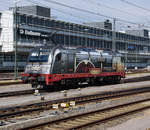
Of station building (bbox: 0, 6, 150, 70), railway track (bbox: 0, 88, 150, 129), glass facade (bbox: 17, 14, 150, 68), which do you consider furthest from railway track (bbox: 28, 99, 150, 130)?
glass facade (bbox: 17, 14, 150, 68)

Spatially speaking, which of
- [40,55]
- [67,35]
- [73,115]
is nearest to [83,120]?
[73,115]

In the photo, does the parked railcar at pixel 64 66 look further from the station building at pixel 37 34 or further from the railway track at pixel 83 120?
the station building at pixel 37 34

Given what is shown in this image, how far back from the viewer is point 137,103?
15.8 m

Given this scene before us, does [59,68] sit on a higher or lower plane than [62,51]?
lower

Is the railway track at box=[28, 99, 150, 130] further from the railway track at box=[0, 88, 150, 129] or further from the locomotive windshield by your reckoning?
the locomotive windshield

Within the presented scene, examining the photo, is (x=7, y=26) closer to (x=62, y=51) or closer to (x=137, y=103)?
(x=62, y=51)

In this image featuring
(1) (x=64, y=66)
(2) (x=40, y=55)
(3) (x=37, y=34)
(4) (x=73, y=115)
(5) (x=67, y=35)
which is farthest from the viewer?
(5) (x=67, y=35)

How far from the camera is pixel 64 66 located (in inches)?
831

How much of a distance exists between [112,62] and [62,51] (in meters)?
8.03

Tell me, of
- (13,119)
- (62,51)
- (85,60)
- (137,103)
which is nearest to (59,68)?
(62,51)

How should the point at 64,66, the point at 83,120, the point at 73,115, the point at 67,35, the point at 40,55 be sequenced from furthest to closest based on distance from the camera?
1. the point at 67,35
2. the point at 64,66
3. the point at 40,55
4. the point at 73,115
5. the point at 83,120

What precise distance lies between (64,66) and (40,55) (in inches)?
81.2

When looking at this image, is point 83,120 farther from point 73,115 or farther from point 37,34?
point 37,34

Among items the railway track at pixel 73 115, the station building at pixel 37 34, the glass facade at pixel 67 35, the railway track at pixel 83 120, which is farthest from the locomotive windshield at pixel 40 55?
the glass facade at pixel 67 35
